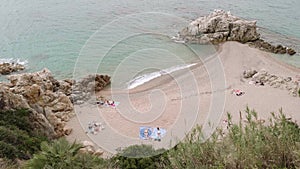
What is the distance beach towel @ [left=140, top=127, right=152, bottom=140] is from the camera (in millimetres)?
17375

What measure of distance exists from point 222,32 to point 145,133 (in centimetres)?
1847

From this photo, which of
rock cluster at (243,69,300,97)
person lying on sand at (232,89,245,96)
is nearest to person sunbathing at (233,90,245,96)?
person lying on sand at (232,89,245,96)

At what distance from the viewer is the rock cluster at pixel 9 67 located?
89.1 feet

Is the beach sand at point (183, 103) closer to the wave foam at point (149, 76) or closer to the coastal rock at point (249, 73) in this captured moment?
the coastal rock at point (249, 73)

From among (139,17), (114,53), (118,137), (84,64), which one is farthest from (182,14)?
(118,137)

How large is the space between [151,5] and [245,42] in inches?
666

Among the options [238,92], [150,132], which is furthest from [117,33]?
[150,132]

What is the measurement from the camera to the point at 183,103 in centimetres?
2133

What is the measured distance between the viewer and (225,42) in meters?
32.4

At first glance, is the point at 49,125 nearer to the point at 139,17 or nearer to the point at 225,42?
the point at 225,42

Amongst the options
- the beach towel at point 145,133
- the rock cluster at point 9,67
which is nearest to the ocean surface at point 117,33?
the rock cluster at point 9,67

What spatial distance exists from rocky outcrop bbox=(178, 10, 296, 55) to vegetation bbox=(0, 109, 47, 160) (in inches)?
817

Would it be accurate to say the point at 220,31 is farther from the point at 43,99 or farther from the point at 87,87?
the point at 43,99

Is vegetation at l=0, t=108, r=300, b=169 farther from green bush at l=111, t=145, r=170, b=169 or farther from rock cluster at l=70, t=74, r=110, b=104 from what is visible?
rock cluster at l=70, t=74, r=110, b=104
